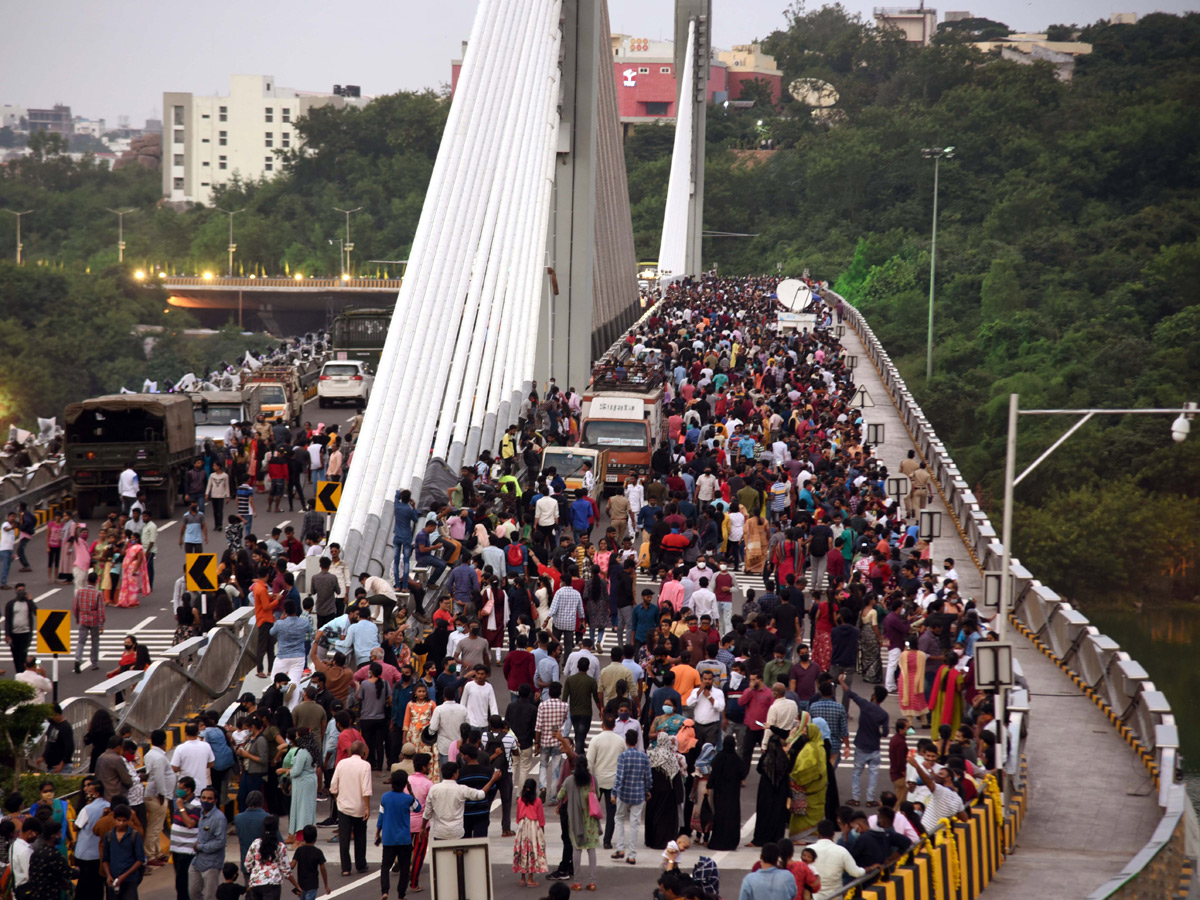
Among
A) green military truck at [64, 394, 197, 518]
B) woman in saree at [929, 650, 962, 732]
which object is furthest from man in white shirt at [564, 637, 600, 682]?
green military truck at [64, 394, 197, 518]

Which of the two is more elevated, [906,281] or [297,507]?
[906,281]

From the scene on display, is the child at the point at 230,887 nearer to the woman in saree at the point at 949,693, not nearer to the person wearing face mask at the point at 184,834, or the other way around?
the person wearing face mask at the point at 184,834

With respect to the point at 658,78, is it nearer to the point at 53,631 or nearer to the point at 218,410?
the point at 218,410

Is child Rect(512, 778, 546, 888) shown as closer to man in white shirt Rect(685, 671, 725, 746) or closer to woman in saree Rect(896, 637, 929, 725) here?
man in white shirt Rect(685, 671, 725, 746)

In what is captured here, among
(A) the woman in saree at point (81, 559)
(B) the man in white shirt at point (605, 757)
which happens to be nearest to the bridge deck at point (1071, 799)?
(B) the man in white shirt at point (605, 757)

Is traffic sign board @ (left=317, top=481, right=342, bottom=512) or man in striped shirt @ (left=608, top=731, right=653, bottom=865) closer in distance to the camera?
man in striped shirt @ (left=608, top=731, right=653, bottom=865)

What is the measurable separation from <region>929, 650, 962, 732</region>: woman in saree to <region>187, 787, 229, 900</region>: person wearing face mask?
7.54 meters

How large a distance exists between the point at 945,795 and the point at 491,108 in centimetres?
2090

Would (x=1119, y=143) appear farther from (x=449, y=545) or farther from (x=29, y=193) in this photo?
(x=29, y=193)

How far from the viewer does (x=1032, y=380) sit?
65500mm

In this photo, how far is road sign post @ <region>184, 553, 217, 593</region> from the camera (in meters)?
18.5

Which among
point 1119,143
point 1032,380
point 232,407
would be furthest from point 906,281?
point 232,407

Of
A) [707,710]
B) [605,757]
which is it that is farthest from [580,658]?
[605,757]

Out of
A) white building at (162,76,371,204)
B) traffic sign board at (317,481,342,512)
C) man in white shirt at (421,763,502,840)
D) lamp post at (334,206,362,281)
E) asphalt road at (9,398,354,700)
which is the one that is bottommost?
asphalt road at (9,398,354,700)
